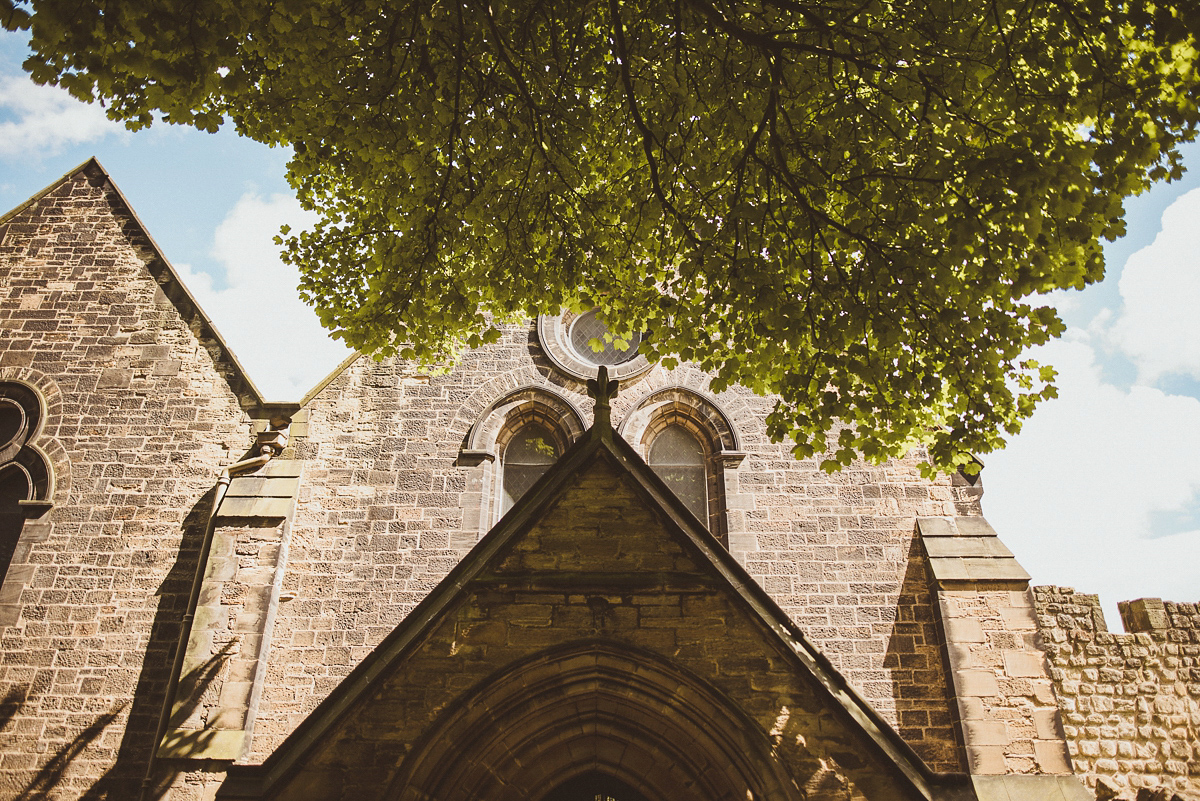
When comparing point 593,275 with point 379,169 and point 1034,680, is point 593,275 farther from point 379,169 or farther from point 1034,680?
point 1034,680

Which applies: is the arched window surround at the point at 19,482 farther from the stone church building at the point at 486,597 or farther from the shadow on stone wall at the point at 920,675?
the shadow on stone wall at the point at 920,675

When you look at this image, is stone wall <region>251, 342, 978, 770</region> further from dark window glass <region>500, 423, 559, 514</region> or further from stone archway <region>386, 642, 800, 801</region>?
stone archway <region>386, 642, 800, 801</region>

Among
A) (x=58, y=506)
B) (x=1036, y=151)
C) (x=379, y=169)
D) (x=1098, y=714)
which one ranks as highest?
(x=379, y=169)

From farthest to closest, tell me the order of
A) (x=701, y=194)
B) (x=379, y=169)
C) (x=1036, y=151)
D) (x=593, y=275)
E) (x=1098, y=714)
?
(x=1098, y=714) → (x=593, y=275) → (x=379, y=169) → (x=701, y=194) → (x=1036, y=151)

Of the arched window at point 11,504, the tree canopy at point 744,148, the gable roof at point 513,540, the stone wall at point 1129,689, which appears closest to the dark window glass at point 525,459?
the tree canopy at point 744,148

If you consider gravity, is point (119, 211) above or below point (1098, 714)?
above

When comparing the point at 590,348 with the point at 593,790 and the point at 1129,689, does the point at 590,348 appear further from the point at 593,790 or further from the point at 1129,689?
the point at 1129,689

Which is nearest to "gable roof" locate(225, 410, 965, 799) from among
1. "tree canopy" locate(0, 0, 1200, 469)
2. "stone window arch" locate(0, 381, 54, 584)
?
"tree canopy" locate(0, 0, 1200, 469)

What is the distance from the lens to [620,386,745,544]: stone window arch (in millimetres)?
8461

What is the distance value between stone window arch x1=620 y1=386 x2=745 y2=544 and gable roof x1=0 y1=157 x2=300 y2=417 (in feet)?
14.9

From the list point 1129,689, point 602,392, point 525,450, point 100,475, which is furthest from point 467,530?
point 1129,689

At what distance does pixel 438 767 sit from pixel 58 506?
23.2 ft

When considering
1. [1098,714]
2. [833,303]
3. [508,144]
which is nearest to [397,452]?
[508,144]

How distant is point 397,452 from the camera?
28.3 feet
